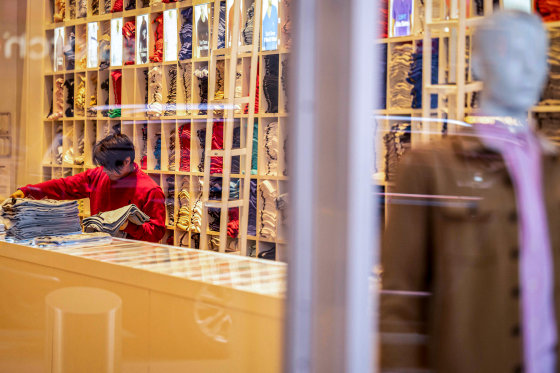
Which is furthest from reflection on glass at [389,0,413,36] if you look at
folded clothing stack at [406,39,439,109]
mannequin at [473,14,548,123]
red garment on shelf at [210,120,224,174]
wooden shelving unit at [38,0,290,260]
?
red garment on shelf at [210,120,224,174]

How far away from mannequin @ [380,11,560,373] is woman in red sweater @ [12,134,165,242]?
1.53 m

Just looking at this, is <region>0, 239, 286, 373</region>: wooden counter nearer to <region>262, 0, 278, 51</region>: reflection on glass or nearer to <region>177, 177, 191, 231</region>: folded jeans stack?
<region>177, 177, 191, 231</region>: folded jeans stack

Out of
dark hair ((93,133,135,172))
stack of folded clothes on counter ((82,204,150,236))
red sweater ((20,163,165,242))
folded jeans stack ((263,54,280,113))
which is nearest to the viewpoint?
stack of folded clothes on counter ((82,204,150,236))

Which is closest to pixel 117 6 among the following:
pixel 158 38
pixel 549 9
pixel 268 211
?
pixel 158 38

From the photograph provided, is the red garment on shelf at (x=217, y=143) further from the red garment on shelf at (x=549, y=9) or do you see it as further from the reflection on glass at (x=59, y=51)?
the red garment on shelf at (x=549, y=9)

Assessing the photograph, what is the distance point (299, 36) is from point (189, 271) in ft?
2.80

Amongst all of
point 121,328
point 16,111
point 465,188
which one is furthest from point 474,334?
point 16,111

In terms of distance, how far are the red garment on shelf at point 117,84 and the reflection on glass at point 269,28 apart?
0.86 metres

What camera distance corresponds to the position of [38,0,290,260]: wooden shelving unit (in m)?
2.47

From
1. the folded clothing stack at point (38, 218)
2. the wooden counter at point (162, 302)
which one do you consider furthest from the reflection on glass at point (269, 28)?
the wooden counter at point (162, 302)

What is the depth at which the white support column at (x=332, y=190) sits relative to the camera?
0.95m

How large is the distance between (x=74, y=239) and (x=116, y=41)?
42.8 inches

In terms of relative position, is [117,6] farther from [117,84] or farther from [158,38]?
[158,38]

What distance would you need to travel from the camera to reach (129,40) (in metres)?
3.01
